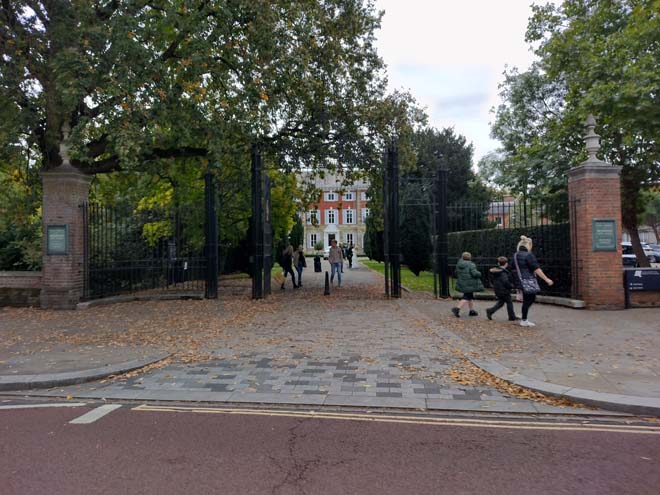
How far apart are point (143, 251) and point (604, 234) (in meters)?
13.1

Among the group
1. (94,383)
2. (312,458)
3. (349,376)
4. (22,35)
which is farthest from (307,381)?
(22,35)

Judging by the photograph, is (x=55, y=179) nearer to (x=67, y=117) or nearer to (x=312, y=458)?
(x=67, y=117)

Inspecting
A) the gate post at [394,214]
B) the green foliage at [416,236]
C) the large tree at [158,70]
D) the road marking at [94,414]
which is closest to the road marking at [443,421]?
the road marking at [94,414]

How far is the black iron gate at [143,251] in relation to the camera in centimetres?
1357

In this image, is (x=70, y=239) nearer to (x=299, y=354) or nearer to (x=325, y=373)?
(x=299, y=354)

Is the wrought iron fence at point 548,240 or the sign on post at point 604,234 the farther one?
the wrought iron fence at point 548,240

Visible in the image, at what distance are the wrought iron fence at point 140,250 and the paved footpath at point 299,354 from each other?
5.14ft

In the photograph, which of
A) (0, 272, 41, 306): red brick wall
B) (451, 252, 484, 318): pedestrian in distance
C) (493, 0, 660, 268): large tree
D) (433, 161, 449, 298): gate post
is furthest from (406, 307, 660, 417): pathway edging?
(0, 272, 41, 306): red brick wall

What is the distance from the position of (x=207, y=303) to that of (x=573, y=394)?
1042cm

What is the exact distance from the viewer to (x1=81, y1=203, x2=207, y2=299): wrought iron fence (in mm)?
13570

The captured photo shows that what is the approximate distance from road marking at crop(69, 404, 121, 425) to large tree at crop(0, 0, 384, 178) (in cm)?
632

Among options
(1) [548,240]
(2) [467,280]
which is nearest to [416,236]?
(1) [548,240]

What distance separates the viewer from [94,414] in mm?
5012

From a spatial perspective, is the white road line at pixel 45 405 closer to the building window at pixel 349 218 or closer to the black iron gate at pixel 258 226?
the black iron gate at pixel 258 226
